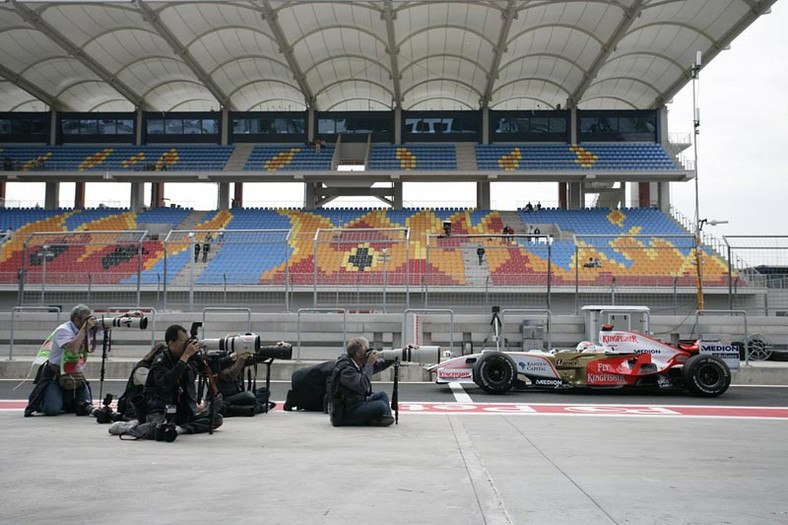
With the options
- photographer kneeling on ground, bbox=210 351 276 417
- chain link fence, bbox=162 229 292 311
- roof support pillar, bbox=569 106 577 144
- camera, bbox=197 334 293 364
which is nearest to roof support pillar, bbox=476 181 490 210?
roof support pillar, bbox=569 106 577 144

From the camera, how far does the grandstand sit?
17891 millimetres

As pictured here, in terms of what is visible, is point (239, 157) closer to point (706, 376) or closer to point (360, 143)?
point (360, 143)

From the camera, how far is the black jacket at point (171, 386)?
6863mm

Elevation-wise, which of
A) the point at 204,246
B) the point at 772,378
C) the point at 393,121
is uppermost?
the point at 393,121

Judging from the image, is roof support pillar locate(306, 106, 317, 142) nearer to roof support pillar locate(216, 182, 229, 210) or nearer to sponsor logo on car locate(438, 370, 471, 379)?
roof support pillar locate(216, 182, 229, 210)

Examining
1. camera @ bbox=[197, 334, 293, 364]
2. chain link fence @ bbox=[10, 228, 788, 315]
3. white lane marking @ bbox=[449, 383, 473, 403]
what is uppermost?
chain link fence @ bbox=[10, 228, 788, 315]

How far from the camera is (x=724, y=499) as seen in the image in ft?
14.7

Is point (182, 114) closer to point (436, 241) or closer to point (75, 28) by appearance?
point (75, 28)

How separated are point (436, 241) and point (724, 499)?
15.0 metres

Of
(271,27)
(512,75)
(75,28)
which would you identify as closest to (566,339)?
(271,27)

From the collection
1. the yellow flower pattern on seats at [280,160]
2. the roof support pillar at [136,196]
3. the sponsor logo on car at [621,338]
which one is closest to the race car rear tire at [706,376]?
the sponsor logo on car at [621,338]

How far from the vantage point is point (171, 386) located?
695 cm

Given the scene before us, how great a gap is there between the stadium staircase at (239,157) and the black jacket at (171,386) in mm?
30504

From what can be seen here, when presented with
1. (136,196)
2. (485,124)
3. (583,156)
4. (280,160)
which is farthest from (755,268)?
(136,196)
